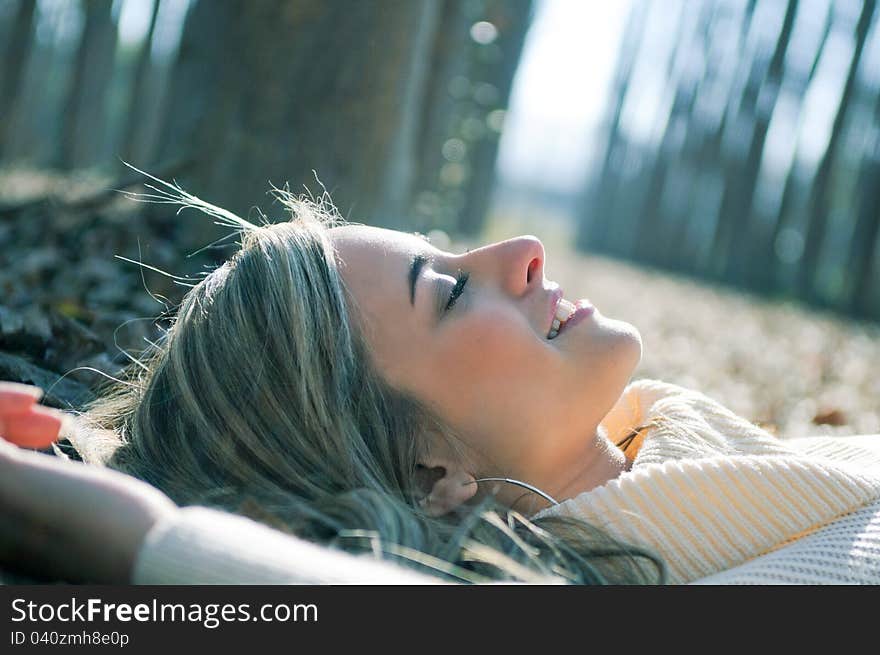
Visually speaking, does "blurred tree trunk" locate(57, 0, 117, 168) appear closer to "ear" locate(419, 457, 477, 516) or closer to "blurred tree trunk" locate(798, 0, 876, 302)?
"blurred tree trunk" locate(798, 0, 876, 302)

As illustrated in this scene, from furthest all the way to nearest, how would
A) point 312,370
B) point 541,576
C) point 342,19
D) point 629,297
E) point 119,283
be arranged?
1. point 629,297
2. point 342,19
3. point 119,283
4. point 312,370
5. point 541,576

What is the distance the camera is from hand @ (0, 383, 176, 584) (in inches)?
54.4

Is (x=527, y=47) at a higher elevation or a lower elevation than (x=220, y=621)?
higher

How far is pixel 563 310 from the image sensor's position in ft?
6.87

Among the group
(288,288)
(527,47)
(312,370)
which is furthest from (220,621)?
(527,47)

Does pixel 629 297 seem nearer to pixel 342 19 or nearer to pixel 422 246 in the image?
pixel 342 19

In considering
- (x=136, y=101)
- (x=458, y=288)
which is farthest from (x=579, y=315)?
(x=136, y=101)

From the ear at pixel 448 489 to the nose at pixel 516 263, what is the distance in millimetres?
419

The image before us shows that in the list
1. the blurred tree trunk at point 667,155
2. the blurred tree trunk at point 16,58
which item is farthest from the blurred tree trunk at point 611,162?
the blurred tree trunk at point 16,58

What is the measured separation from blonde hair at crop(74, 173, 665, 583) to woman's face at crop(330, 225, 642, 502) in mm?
53

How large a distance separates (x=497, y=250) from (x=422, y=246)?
0.19m

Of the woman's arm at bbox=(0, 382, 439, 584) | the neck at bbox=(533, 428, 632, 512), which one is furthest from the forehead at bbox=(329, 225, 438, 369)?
the woman's arm at bbox=(0, 382, 439, 584)

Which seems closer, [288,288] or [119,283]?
[288,288]

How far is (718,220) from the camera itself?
17.5 m
